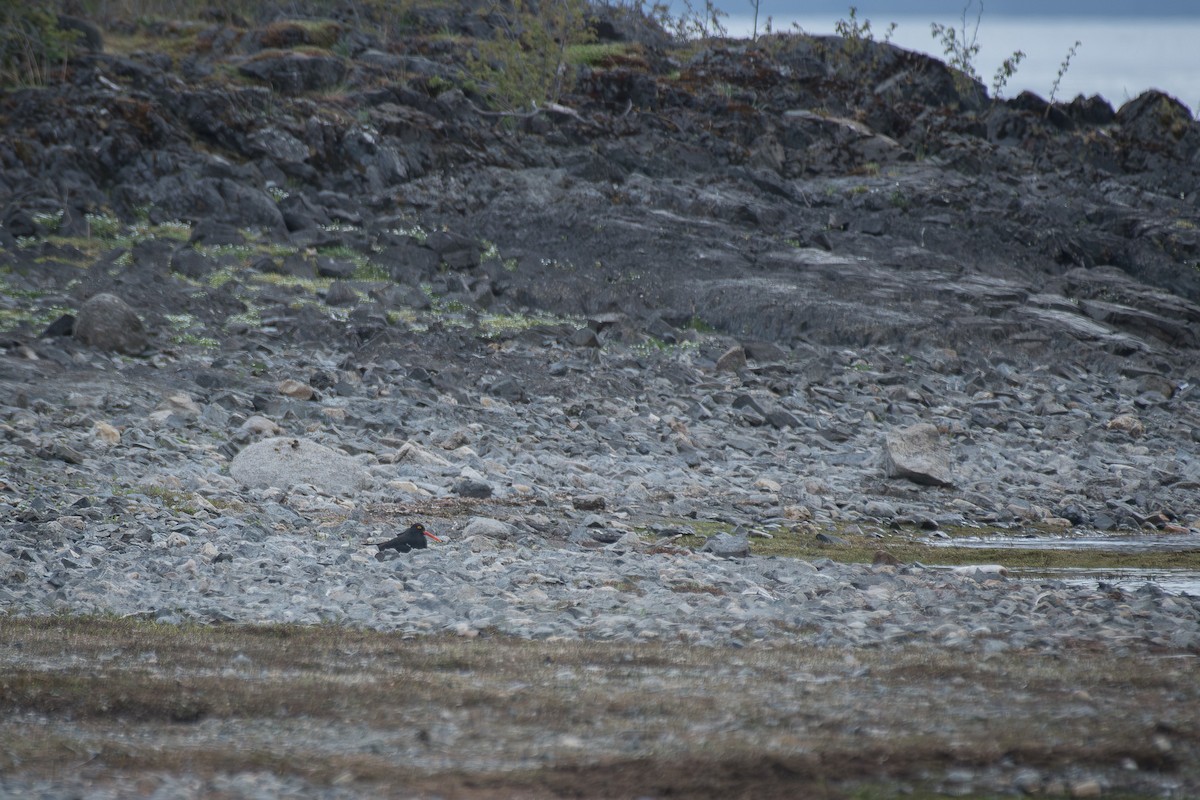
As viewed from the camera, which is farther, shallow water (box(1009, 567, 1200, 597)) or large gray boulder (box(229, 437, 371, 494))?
large gray boulder (box(229, 437, 371, 494))

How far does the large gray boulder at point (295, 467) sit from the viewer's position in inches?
444

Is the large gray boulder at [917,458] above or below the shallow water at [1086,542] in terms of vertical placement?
above

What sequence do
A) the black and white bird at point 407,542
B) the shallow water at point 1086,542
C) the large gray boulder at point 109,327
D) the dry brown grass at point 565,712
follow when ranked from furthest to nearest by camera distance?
the large gray boulder at point 109,327 → the shallow water at point 1086,542 → the black and white bird at point 407,542 → the dry brown grass at point 565,712

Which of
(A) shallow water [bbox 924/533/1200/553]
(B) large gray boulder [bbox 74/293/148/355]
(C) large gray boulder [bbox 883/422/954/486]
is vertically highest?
(B) large gray boulder [bbox 74/293/148/355]

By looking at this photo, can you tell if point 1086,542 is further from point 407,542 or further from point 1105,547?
point 407,542

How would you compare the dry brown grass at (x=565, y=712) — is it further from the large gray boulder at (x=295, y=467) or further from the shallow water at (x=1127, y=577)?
the large gray boulder at (x=295, y=467)

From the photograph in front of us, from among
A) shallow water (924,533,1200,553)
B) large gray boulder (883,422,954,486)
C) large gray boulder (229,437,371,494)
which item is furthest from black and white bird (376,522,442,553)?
large gray boulder (883,422,954,486)

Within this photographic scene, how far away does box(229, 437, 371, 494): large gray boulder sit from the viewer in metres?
11.3

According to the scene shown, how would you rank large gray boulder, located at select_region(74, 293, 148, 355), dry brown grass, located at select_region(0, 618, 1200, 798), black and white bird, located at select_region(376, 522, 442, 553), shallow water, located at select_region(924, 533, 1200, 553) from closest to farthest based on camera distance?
1. dry brown grass, located at select_region(0, 618, 1200, 798)
2. black and white bird, located at select_region(376, 522, 442, 553)
3. shallow water, located at select_region(924, 533, 1200, 553)
4. large gray boulder, located at select_region(74, 293, 148, 355)

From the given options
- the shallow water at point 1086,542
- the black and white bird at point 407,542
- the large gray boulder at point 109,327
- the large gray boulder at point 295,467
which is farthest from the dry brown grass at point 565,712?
the large gray boulder at point 109,327

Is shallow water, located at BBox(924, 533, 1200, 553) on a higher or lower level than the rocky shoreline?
lower

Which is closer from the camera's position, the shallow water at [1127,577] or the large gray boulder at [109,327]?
the shallow water at [1127,577]

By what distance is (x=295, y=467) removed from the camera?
1141cm

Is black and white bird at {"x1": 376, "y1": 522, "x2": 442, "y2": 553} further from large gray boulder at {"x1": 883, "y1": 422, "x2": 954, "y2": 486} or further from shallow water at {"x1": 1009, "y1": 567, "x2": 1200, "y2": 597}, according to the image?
large gray boulder at {"x1": 883, "y1": 422, "x2": 954, "y2": 486}
